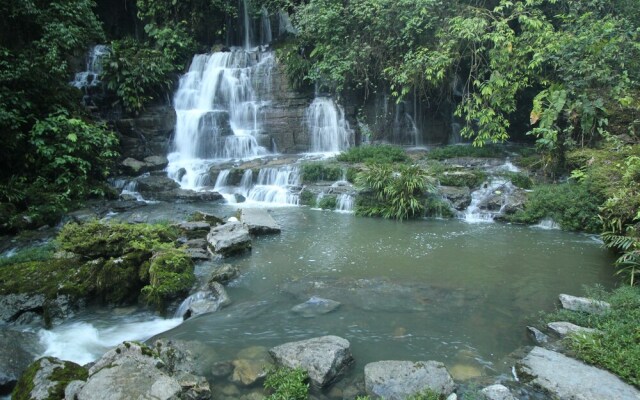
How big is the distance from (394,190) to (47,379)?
957 centimetres

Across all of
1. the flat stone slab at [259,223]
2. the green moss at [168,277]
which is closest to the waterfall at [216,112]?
the flat stone slab at [259,223]

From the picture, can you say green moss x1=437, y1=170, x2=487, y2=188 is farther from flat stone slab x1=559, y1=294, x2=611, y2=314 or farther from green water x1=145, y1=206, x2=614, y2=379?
flat stone slab x1=559, y1=294, x2=611, y2=314

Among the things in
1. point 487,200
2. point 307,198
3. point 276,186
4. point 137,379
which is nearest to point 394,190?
point 487,200

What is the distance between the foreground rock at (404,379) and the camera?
13.3ft

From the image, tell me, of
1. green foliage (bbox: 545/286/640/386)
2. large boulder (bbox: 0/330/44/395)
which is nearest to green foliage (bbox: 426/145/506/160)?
green foliage (bbox: 545/286/640/386)

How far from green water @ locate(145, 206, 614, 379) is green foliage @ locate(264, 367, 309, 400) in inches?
29.3

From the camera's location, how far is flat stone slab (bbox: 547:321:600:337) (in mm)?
4823

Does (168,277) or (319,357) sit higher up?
(168,277)

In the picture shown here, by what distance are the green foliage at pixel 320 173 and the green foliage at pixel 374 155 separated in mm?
1185

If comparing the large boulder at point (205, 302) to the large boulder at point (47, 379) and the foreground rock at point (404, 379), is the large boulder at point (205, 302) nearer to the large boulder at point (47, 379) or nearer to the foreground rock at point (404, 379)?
the large boulder at point (47, 379)

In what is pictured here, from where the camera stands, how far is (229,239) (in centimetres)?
862

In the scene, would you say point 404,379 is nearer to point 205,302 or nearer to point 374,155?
Answer: point 205,302

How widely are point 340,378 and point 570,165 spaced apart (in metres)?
11.3

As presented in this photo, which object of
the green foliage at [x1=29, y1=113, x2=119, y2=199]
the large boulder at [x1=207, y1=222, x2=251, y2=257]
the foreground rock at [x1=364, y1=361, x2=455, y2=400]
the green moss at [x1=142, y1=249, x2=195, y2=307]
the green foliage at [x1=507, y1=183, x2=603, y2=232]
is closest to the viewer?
the foreground rock at [x1=364, y1=361, x2=455, y2=400]
